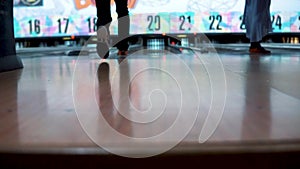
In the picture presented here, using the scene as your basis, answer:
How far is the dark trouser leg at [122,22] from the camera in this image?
8.25 feet

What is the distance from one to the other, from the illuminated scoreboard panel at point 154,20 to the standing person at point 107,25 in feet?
7.89

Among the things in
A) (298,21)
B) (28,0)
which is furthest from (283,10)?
(28,0)

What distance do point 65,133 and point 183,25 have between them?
4.93m

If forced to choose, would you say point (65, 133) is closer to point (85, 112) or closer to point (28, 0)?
point (85, 112)

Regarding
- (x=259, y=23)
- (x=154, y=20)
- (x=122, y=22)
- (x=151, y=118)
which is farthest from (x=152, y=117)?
(x=154, y=20)

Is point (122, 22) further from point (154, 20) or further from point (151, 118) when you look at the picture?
point (154, 20)

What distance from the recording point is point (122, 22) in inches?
97.7

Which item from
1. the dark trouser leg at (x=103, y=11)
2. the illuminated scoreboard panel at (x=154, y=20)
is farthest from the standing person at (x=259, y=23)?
the illuminated scoreboard panel at (x=154, y=20)

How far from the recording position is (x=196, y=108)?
64 cm

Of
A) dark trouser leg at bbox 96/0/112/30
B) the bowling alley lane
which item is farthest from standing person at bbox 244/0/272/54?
the bowling alley lane

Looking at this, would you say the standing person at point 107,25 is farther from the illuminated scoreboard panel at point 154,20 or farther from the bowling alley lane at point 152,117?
the illuminated scoreboard panel at point 154,20

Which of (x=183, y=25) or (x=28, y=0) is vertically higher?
(x=28, y=0)

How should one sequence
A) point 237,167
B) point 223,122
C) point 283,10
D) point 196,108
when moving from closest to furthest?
point 237,167 → point 223,122 → point 196,108 → point 283,10

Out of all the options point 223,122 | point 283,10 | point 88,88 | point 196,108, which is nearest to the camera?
point 223,122
